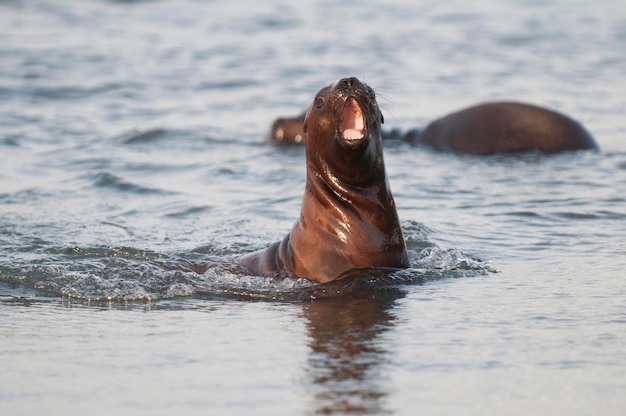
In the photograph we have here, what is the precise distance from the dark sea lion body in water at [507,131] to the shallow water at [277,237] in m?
0.22

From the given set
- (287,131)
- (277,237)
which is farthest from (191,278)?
(287,131)

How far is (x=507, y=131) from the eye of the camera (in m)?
11.3

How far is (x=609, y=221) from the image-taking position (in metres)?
8.49

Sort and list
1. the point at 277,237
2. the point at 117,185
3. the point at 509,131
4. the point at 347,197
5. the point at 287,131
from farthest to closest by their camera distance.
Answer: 1. the point at 287,131
2. the point at 509,131
3. the point at 117,185
4. the point at 277,237
5. the point at 347,197

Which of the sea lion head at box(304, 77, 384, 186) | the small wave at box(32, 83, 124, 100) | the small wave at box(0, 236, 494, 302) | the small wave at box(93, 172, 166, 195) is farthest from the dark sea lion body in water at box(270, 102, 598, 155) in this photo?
the small wave at box(32, 83, 124, 100)

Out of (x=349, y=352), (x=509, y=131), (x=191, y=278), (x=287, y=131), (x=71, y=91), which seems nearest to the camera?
(x=349, y=352)

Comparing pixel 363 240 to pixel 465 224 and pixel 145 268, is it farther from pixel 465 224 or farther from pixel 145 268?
pixel 465 224

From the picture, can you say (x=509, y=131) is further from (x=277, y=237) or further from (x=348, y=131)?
(x=348, y=131)

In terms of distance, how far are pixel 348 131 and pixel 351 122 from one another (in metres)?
0.08

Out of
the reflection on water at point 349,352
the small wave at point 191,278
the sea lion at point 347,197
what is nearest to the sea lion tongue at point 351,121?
the sea lion at point 347,197

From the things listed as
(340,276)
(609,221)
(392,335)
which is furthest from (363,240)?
(609,221)

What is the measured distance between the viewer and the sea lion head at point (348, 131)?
655cm

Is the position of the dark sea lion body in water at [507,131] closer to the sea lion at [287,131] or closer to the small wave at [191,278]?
the sea lion at [287,131]

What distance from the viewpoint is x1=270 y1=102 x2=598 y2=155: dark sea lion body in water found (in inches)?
439
